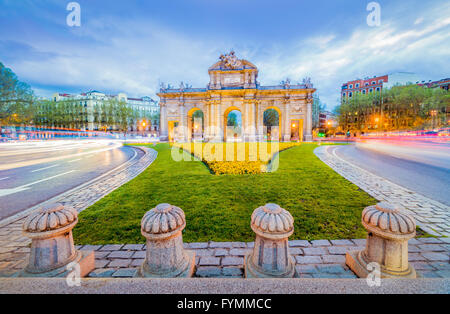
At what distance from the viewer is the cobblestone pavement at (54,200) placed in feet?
10.8

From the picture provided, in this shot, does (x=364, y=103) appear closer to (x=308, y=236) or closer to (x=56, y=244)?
(x=308, y=236)

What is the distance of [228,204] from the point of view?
18.2ft

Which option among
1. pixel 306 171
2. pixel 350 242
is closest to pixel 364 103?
pixel 306 171

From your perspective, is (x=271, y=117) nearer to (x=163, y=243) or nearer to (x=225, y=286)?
(x=163, y=243)

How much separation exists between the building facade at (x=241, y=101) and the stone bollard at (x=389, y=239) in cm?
3455

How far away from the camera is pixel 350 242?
371cm

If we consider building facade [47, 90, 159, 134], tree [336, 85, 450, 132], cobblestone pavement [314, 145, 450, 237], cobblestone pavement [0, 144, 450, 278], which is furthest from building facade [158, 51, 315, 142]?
building facade [47, 90, 159, 134]

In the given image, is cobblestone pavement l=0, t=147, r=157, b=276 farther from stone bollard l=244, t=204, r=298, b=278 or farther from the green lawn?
stone bollard l=244, t=204, r=298, b=278

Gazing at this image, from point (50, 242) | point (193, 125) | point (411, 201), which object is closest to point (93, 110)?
point (193, 125)

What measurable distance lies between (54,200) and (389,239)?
821 cm

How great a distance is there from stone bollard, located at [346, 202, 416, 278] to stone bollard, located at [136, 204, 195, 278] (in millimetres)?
2423

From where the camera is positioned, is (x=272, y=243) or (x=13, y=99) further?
(x=13, y=99)

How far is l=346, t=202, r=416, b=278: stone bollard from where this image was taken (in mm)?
2348

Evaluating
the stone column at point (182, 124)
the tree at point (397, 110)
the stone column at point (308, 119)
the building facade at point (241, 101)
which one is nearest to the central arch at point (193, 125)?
the building facade at point (241, 101)
